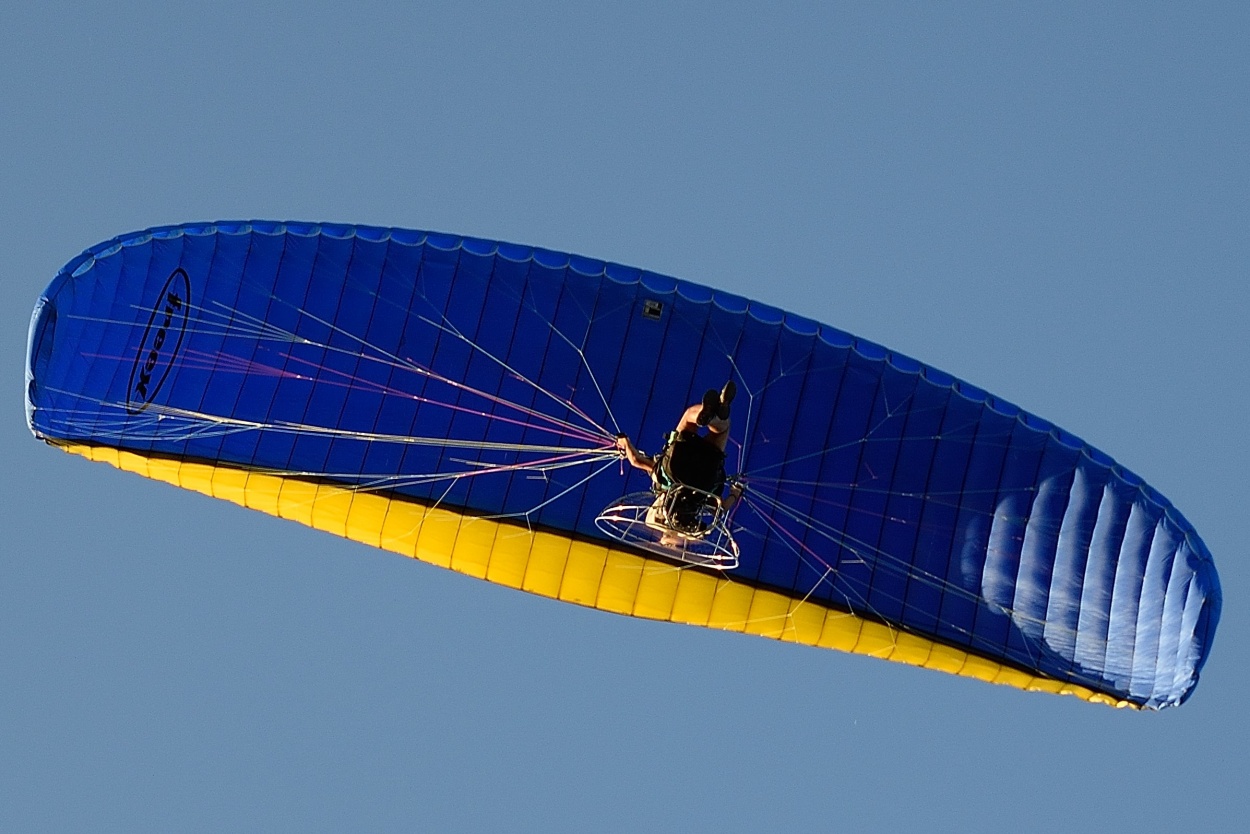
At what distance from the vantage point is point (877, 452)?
20.7 meters

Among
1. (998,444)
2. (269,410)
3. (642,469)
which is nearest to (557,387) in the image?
(642,469)

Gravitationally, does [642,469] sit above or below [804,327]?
below

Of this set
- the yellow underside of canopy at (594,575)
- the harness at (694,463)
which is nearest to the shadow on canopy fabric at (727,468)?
the yellow underside of canopy at (594,575)

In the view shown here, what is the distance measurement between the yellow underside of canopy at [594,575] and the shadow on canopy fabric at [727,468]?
22mm

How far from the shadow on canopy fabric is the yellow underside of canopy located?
22mm

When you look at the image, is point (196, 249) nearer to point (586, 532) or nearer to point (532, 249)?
point (532, 249)

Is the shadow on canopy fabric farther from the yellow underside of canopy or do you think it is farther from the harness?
the harness

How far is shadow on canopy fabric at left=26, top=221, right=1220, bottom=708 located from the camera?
67.2 ft

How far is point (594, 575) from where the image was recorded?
2058 cm

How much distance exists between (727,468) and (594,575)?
1470 mm

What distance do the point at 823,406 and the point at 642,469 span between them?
171 cm

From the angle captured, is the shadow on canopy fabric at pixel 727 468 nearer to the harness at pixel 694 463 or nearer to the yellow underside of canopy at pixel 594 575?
the yellow underside of canopy at pixel 594 575

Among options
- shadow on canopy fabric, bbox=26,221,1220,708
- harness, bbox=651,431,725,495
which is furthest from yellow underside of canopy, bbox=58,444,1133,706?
harness, bbox=651,431,725,495

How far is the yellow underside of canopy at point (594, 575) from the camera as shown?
20.5 meters
